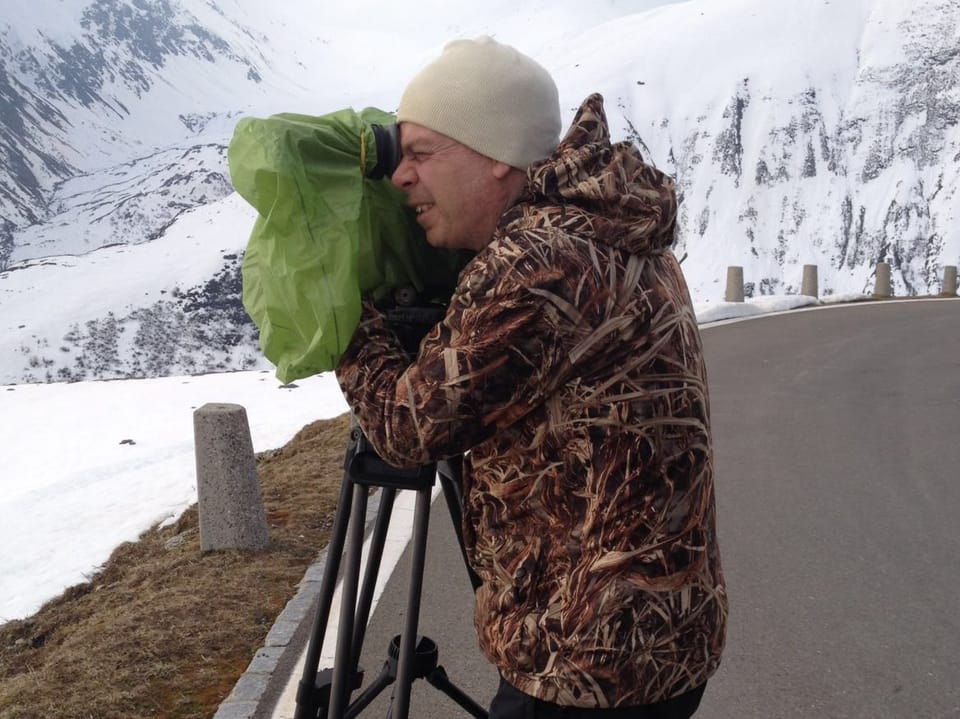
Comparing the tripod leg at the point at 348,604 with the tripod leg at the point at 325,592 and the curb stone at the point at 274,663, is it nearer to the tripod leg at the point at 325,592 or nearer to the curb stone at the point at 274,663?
the tripod leg at the point at 325,592

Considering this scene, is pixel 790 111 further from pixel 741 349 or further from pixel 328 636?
pixel 328 636

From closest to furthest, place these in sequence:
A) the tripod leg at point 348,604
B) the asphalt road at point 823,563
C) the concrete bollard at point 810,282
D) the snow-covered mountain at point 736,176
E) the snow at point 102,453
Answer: the tripod leg at point 348,604 < the asphalt road at point 823,563 < the snow at point 102,453 < the concrete bollard at point 810,282 < the snow-covered mountain at point 736,176

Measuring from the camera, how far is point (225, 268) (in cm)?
12294

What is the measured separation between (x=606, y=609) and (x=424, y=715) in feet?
8.23

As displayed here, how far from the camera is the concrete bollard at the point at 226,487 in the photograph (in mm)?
5770

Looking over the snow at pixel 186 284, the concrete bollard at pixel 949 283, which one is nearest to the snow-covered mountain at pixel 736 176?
the snow at pixel 186 284

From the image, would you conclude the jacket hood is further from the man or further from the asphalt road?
the asphalt road

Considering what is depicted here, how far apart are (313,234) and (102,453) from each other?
1144cm

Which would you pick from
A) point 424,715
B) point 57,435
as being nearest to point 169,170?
point 57,435

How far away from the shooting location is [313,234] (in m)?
1.84

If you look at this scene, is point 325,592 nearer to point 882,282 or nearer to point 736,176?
point 882,282

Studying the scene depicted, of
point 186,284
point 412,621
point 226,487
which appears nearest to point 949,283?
point 226,487

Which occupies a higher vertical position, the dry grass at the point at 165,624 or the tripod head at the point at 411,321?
the tripod head at the point at 411,321

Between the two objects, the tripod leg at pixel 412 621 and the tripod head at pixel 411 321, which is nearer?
the tripod head at pixel 411 321
